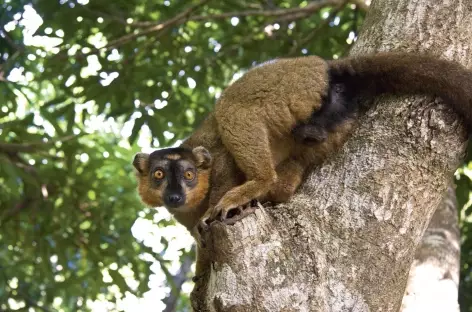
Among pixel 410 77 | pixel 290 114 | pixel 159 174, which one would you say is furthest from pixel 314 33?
pixel 410 77

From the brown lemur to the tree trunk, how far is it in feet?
0.47

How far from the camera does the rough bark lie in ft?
15.1

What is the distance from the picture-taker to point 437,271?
15.9 feet

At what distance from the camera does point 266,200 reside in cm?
438

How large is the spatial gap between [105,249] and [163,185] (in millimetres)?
2617

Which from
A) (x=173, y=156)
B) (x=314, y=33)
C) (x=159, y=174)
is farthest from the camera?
(x=314, y=33)

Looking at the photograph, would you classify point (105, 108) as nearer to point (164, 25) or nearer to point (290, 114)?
point (164, 25)

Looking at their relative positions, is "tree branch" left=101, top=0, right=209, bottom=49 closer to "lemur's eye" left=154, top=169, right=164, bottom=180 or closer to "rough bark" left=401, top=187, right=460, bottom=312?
"lemur's eye" left=154, top=169, right=164, bottom=180

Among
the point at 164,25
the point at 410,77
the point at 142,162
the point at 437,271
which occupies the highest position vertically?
the point at 410,77

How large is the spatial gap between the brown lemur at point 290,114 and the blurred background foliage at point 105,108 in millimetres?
2752

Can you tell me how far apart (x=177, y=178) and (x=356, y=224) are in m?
2.12

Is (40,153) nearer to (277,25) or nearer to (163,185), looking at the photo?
(163,185)

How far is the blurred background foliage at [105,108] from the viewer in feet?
23.4

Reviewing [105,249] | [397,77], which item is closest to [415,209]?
[397,77]
